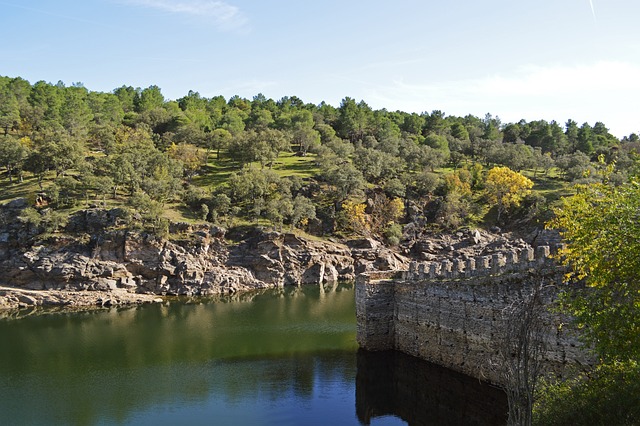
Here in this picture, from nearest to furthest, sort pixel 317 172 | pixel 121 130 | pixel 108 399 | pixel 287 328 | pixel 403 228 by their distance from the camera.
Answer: pixel 108 399 → pixel 287 328 → pixel 403 228 → pixel 317 172 → pixel 121 130

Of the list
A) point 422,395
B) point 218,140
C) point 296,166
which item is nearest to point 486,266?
point 422,395

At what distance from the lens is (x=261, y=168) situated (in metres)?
95.0

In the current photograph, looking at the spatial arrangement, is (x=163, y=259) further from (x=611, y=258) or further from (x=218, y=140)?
(x=611, y=258)

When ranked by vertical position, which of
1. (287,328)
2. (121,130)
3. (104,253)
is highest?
(121,130)

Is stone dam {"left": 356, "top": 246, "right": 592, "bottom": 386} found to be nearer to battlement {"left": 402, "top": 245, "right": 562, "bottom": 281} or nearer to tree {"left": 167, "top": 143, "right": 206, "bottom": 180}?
battlement {"left": 402, "top": 245, "right": 562, "bottom": 281}

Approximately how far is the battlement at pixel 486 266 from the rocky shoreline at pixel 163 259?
39599 mm

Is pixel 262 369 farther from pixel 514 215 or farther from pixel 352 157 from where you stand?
pixel 352 157

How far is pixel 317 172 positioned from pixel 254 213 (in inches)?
825

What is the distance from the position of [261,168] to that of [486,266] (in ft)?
235

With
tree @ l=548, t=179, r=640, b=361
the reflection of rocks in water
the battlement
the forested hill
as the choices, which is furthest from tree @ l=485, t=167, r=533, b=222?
tree @ l=548, t=179, r=640, b=361

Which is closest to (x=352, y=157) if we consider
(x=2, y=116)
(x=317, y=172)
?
(x=317, y=172)

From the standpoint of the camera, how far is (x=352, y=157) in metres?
103

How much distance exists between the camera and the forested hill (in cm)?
7600

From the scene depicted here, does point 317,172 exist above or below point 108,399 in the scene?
above
